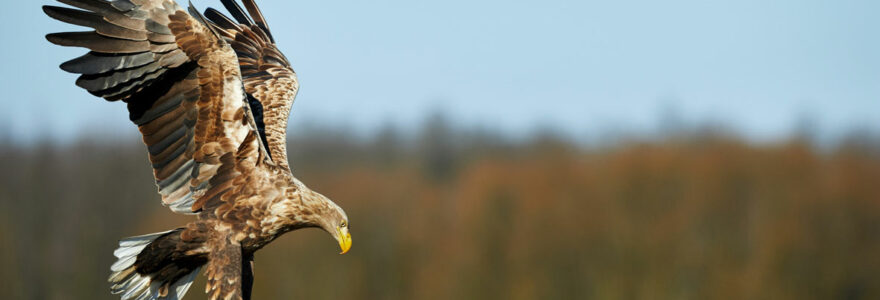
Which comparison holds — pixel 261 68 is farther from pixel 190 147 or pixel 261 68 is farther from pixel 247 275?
pixel 247 275

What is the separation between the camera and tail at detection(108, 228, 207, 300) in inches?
257

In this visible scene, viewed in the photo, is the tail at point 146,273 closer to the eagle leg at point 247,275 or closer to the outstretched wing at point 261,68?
the eagle leg at point 247,275

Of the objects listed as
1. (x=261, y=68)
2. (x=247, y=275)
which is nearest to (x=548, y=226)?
(x=261, y=68)

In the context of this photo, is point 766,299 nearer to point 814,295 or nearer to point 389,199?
point 814,295

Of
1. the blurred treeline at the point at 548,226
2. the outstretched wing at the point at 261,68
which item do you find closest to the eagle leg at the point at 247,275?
the outstretched wing at the point at 261,68

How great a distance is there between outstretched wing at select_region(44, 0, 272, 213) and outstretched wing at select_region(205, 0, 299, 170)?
82 centimetres

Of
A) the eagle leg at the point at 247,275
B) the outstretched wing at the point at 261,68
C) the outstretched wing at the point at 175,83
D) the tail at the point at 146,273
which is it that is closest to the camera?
the outstretched wing at the point at 175,83

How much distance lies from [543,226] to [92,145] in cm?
1630

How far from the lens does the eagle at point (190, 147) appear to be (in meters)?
6.05

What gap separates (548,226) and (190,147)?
27749mm

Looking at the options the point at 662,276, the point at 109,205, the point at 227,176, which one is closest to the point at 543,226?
the point at 662,276

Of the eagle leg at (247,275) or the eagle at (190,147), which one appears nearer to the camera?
the eagle at (190,147)

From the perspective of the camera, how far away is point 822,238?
31.4 meters

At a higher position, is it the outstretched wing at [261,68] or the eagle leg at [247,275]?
the outstretched wing at [261,68]
